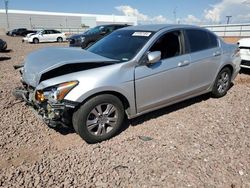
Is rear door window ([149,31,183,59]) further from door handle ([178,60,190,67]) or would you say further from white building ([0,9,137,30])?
white building ([0,9,137,30])

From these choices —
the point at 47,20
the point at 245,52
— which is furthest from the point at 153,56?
the point at 47,20

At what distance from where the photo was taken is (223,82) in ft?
17.7

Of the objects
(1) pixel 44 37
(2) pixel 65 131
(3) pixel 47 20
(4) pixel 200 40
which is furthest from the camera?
(3) pixel 47 20

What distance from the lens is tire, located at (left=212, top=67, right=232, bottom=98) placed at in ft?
17.1

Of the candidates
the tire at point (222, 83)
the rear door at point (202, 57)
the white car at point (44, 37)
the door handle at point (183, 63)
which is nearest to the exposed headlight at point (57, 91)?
the door handle at point (183, 63)

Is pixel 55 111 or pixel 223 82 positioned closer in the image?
pixel 55 111

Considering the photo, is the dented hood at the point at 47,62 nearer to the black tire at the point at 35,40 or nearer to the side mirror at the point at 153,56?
the side mirror at the point at 153,56

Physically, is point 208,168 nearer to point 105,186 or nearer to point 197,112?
Result: point 105,186

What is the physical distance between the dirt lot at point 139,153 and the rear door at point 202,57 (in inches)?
23.5

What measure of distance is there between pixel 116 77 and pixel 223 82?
2948 mm

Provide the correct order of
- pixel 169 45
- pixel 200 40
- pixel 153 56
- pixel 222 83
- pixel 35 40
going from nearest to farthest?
pixel 153 56 < pixel 169 45 < pixel 200 40 < pixel 222 83 < pixel 35 40

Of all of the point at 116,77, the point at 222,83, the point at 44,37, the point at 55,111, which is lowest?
the point at 222,83

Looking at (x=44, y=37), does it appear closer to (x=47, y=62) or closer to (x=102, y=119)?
(x=47, y=62)

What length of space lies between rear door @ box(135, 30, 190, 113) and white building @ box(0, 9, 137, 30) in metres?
60.8
